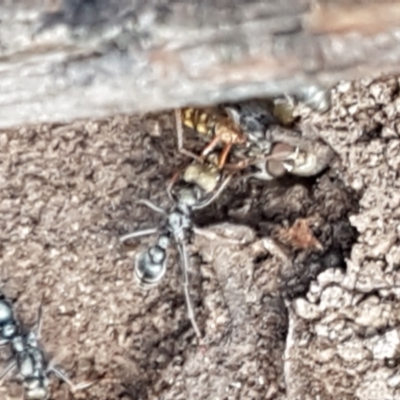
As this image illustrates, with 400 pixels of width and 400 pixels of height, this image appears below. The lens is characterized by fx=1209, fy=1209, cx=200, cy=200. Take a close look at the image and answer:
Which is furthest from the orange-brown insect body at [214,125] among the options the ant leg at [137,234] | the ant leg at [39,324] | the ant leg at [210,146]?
the ant leg at [39,324]

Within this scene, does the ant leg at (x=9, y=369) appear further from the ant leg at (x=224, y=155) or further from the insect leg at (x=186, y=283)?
the ant leg at (x=224, y=155)

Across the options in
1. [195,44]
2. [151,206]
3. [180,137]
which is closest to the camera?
[195,44]

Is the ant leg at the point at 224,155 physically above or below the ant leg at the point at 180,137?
below

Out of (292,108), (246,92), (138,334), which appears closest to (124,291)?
(138,334)

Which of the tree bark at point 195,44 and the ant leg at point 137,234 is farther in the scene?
the ant leg at point 137,234

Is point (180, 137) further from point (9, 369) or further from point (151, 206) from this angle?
point (9, 369)

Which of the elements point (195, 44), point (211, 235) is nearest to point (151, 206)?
point (211, 235)
